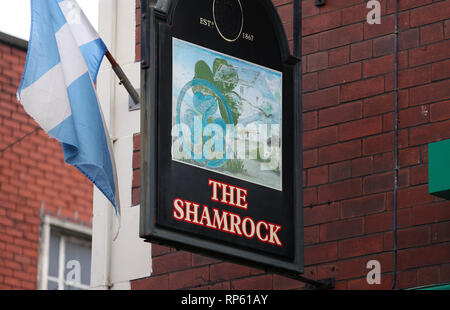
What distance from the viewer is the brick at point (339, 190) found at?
10273mm

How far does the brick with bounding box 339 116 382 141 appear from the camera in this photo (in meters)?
10.3

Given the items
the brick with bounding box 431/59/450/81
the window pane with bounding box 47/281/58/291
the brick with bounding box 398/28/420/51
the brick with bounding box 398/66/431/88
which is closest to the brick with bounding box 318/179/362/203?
the brick with bounding box 398/66/431/88

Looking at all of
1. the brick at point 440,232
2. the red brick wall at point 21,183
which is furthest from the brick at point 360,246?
the red brick wall at point 21,183

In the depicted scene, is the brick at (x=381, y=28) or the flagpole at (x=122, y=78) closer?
the brick at (x=381, y=28)

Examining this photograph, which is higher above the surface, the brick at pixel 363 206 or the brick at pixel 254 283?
the brick at pixel 363 206

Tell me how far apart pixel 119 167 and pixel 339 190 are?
2.06m

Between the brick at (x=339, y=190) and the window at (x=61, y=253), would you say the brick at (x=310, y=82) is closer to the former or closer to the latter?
the brick at (x=339, y=190)

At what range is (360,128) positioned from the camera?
34.1ft

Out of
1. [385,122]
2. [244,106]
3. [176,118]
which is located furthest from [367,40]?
[176,118]

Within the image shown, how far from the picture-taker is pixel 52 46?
10.1m

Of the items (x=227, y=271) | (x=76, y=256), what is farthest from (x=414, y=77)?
(x=76, y=256)

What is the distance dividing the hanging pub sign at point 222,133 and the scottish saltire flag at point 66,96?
0.94 m

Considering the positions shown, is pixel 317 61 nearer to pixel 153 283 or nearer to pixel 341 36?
pixel 341 36
